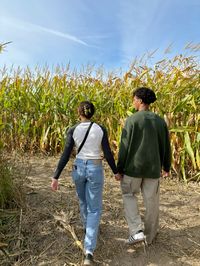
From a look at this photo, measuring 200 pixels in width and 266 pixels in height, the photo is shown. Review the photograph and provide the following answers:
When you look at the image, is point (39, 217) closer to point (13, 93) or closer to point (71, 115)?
point (71, 115)

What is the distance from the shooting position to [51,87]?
304 inches

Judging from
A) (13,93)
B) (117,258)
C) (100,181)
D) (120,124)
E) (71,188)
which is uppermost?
(13,93)

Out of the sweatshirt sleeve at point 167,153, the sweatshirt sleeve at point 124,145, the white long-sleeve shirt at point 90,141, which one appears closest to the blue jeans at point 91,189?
the white long-sleeve shirt at point 90,141

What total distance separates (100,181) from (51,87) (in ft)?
15.6

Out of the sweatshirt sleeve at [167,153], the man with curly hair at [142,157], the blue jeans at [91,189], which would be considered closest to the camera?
the blue jeans at [91,189]

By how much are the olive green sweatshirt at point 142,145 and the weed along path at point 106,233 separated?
33.3 inches

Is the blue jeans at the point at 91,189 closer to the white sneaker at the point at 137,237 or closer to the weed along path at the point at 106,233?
the weed along path at the point at 106,233

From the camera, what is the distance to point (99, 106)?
21.7 feet

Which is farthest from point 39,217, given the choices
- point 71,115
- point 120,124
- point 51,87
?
point 51,87

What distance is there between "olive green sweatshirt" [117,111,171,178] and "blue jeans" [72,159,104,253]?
1.02ft

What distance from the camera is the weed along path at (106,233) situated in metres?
3.48

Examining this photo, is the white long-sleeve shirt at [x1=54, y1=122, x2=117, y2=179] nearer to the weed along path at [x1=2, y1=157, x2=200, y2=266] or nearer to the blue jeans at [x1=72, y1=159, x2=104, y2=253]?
the blue jeans at [x1=72, y1=159, x2=104, y2=253]

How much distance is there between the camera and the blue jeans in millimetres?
3283

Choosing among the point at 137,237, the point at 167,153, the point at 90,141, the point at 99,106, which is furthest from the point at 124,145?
the point at 99,106
